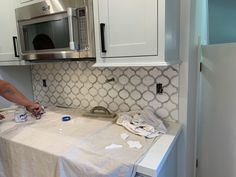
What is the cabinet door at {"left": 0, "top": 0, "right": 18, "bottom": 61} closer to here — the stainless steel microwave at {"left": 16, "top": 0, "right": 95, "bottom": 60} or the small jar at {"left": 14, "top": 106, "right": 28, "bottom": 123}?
the stainless steel microwave at {"left": 16, "top": 0, "right": 95, "bottom": 60}

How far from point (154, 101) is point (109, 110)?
41cm

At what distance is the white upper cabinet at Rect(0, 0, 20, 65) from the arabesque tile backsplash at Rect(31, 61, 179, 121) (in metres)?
0.36

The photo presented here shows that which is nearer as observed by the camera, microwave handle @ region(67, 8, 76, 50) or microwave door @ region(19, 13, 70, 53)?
microwave handle @ region(67, 8, 76, 50)

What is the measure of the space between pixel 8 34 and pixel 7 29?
41 mm

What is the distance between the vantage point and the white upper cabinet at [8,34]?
1.50 metres

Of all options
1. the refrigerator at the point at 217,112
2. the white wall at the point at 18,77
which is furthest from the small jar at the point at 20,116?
the refrigerator at the point at 217,112

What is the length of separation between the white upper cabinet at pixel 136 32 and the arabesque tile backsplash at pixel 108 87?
26cm

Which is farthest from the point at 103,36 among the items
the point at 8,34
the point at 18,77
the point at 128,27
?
the point at 18,77

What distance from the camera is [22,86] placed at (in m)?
2.00

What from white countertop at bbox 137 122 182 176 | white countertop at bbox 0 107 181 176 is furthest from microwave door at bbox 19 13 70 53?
white countertop at bbox 137 122 182 176

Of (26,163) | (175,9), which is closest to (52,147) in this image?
(26,163)

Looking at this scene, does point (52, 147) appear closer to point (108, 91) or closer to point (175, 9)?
point (108, 91)

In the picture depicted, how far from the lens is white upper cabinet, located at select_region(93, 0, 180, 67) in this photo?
934 mm

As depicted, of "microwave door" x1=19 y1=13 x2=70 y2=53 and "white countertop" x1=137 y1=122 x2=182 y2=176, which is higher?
"microwave door" x1=19 y1=13 x2=70 y2=53
